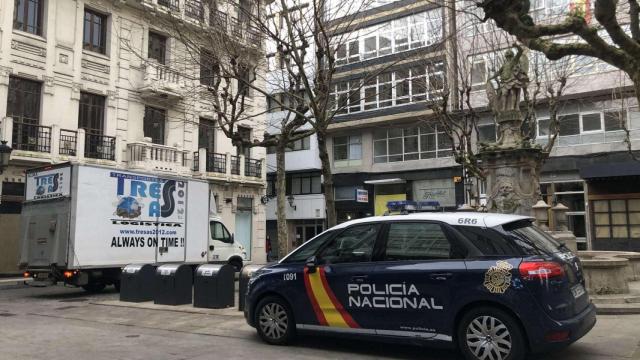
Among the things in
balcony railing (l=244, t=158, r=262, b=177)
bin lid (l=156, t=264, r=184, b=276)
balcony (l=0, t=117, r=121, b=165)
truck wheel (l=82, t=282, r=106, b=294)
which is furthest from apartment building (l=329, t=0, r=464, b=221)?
bin lid (l=156, t=264, r=184, b=276)

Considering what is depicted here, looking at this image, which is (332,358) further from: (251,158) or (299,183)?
(299,183)

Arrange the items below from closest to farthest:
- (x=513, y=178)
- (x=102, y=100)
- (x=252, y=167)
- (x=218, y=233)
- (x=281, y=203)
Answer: (x=513, y=178) → (x=281, y=203) → (x=218, y=233) → (x=102, y=100) → (x=252, y=167)

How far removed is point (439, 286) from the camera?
20.3 feet

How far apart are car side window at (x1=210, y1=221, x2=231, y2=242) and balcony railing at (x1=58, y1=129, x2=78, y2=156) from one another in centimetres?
766

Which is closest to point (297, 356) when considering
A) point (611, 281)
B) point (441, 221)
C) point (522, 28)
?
point (441, 221)

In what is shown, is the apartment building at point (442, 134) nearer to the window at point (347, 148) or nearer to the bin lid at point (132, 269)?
the window at point (347, 148)

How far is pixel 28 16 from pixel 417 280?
2064 centimetres

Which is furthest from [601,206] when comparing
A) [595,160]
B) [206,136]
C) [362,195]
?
[206,136]

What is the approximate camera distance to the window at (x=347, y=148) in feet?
123

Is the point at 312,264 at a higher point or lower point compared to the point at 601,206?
lower

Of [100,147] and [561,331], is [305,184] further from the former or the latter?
[561,331]

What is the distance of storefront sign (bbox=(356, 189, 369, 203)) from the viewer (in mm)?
35062

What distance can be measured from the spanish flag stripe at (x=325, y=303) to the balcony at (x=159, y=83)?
61.4 ft

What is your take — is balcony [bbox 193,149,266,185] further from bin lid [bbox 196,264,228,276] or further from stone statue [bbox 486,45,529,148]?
stone statue [bbox 486,45,529,148]
